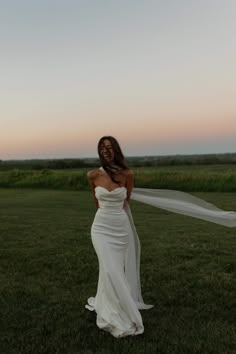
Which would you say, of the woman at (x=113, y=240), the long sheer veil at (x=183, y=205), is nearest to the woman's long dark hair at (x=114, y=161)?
the woman at (x=113, y=240)

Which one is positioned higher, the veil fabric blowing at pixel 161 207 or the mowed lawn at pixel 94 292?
the veil fabric blowing at pixel 161 207

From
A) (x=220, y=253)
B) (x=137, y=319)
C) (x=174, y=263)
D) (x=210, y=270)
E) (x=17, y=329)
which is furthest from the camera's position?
(x=220, y=253)

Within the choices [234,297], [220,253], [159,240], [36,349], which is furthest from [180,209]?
[159,240]

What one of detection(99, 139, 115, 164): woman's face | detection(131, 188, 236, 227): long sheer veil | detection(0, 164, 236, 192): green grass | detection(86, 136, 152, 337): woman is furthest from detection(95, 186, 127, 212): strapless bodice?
detection(0, 164, 236, 192): green grass

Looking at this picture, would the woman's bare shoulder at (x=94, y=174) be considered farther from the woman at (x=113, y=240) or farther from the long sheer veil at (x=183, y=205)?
the long sheer veil at (x=183, y=205)

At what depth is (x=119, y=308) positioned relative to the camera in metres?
6.22

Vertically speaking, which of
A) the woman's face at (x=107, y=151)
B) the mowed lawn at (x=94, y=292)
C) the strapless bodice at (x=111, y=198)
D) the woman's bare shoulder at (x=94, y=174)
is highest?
the woman's face at (x=107, y=151)

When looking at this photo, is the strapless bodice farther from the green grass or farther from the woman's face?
the green grass

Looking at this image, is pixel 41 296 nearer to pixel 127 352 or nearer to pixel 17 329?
pixel 17 329

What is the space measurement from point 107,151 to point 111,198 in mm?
687

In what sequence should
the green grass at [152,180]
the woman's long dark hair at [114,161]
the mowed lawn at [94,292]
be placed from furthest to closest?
the green grass at [152,180]
the woman's long dark hair at [114,161]
the mowed lawn at [94,292]

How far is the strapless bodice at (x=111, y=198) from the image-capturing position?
6.41 m

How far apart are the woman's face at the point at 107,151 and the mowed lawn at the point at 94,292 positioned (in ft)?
8.16

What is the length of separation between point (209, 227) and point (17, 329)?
39.4 feet
